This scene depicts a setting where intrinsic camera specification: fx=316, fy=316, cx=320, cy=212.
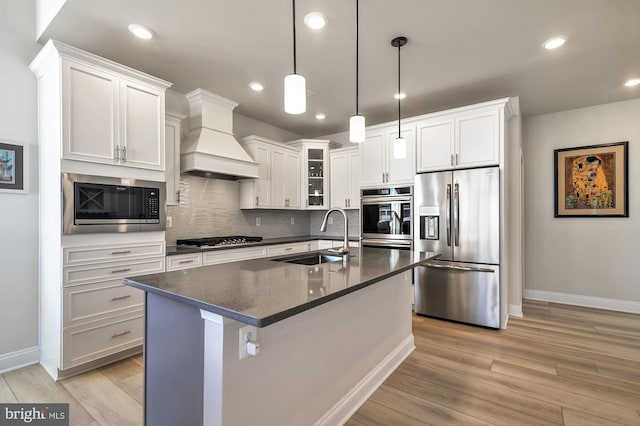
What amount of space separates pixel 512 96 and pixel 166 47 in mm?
3752

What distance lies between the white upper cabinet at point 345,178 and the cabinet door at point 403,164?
0.66 metres

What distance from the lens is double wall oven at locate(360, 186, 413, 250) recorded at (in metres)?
3.98

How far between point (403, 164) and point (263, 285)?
3017 millimetres

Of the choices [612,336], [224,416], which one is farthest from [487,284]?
[224,416]

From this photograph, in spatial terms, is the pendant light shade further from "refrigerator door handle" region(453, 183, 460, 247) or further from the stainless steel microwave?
"refrigerator door handle" region(453, 183, 460, 247)

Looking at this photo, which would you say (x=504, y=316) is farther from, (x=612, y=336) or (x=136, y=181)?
(x=136, y=181)

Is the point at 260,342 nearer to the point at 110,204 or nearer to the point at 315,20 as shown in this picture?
the point at 110,204

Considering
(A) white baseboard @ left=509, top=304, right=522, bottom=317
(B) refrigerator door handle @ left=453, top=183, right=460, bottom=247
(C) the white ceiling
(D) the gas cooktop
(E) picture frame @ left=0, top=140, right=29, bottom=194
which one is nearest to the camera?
(C) the white ceiling

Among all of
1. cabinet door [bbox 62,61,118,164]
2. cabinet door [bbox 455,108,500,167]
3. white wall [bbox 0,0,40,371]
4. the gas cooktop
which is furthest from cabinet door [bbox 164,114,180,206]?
cabinet door [bbox 455,108,500,167]

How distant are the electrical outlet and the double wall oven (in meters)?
2.99

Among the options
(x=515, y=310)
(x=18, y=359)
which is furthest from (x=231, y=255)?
(x=515, y=310)

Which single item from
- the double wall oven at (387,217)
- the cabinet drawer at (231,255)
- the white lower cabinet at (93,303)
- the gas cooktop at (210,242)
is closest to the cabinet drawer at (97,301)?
the white lower cabinet at (93,303)

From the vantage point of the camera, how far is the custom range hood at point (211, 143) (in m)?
3.44

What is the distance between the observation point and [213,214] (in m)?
4.02
